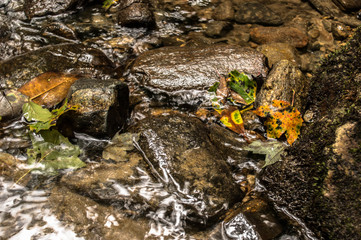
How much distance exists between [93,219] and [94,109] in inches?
44.2

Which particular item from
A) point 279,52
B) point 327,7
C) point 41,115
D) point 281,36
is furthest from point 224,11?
point 41,115

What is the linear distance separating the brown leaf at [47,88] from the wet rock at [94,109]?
0.43 meters

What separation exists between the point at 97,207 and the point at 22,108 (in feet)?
5.07

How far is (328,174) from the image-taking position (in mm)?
2121

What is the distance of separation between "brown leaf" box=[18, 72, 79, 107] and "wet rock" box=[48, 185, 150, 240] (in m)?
1.30

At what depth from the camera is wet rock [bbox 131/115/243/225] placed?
245 cm

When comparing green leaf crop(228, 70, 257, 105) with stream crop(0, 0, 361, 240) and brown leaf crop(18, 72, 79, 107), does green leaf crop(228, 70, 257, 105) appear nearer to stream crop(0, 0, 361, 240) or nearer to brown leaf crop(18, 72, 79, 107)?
stream crop(0, 0, 361, 240)

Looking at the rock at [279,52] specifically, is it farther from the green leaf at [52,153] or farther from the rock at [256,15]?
the green leaf at [52,153]

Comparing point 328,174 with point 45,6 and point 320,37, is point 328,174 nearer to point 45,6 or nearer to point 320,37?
point 320,37

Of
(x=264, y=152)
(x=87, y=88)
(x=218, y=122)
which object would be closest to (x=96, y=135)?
(x=87, y=88)

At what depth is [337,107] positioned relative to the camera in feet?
8.15

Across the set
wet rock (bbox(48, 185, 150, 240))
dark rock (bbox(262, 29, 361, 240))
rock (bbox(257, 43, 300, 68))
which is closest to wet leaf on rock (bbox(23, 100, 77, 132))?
wet rock (bbox(48, 185, 150, 240))

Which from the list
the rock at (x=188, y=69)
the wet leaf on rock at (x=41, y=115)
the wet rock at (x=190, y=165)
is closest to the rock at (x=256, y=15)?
the rock at (x=188, y=69)

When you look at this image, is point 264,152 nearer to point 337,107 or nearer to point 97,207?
point 337,107
